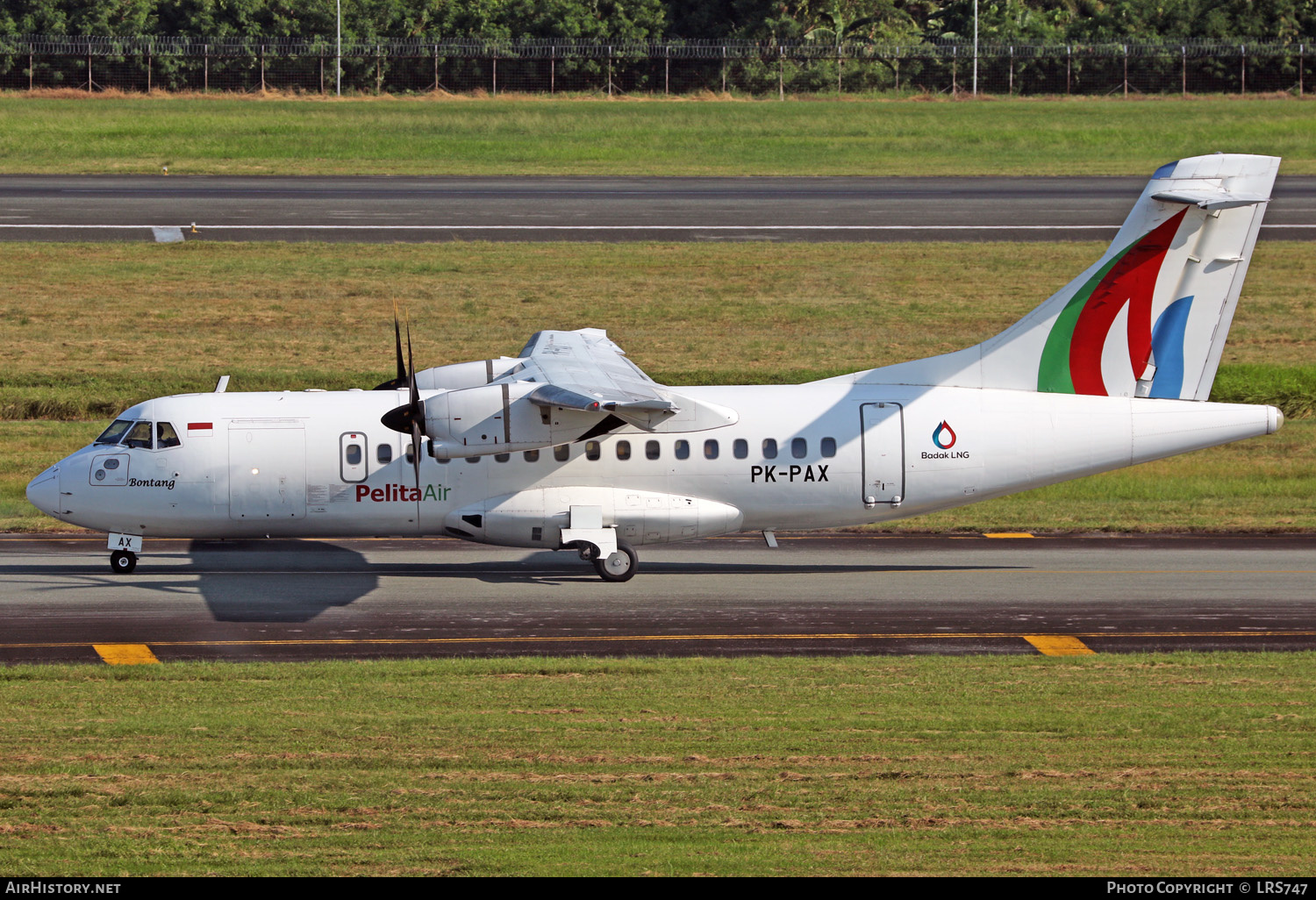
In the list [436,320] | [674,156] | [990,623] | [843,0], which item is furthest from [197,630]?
[843,0]

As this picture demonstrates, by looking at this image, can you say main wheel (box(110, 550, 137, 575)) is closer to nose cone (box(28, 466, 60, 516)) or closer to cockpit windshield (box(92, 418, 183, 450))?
nose cone (box(28, 466, 60, 516))

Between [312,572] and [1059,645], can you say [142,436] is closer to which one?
[312,572]

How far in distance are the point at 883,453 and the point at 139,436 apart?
13059 millimetres

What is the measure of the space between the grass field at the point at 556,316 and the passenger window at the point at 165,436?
1036cm

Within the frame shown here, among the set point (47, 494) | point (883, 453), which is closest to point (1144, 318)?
point (883, 453)

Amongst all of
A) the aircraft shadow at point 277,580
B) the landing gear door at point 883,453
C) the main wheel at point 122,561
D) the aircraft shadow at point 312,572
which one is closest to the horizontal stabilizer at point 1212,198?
the landing gear door at point 883,453

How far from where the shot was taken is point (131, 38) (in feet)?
263

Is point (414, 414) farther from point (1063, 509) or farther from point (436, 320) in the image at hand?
point (436, 320)

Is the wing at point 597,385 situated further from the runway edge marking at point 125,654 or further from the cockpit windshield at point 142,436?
the runway edge marking at point 125,654

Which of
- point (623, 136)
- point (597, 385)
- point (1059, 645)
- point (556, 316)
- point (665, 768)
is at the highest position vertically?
point (623, 136)

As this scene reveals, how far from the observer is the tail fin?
24.8m

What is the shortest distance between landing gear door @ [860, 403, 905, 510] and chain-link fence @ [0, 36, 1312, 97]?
5969 cm

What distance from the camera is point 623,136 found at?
69625 millimetres

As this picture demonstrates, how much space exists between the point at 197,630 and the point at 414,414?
15.9ft
